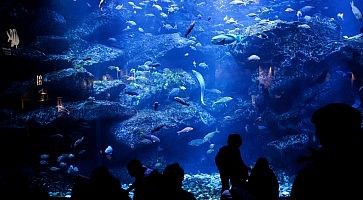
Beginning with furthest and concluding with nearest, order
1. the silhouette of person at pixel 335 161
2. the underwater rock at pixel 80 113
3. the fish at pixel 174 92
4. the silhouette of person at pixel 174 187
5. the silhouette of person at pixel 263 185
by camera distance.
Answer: the fish at pixel 174 92, the underwater rock at pixel 80 113, the silhouette of person at pixel 263 185, the silhouette of person at pixel 174 187, the silhouette of person at pixel 335 161

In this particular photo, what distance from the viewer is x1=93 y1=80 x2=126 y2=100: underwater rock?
16766 millimetres

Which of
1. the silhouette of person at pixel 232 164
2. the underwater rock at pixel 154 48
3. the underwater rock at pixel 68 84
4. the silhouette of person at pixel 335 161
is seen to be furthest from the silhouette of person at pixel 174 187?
the underwater rock at pixel 154 48

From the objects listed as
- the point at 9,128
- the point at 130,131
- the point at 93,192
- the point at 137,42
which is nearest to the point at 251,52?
the point at 130,131

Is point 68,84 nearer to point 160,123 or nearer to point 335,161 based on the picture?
point 160,123

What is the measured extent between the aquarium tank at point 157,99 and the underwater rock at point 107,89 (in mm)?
67

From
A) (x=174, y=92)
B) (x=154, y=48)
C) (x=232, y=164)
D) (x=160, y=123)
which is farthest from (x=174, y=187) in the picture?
(x=154, y=48)

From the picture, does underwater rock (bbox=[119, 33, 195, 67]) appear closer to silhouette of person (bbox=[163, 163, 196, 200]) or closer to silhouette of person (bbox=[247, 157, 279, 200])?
silhouette of person (bbox=[247, 157, 279, 200])

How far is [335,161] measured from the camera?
5.54 ft

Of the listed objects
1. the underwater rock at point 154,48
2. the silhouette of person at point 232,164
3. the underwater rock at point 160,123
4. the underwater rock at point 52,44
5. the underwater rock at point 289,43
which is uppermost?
the underwater rock at point 154,48

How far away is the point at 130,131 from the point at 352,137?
44.5 ft

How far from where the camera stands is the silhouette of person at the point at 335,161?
1643mm

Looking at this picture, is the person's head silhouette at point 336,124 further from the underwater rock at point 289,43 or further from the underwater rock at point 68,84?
the underwater rock at point 68,84

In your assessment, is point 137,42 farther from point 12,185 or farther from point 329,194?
point 329,194

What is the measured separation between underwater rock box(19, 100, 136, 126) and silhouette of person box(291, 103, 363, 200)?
13.6 m
